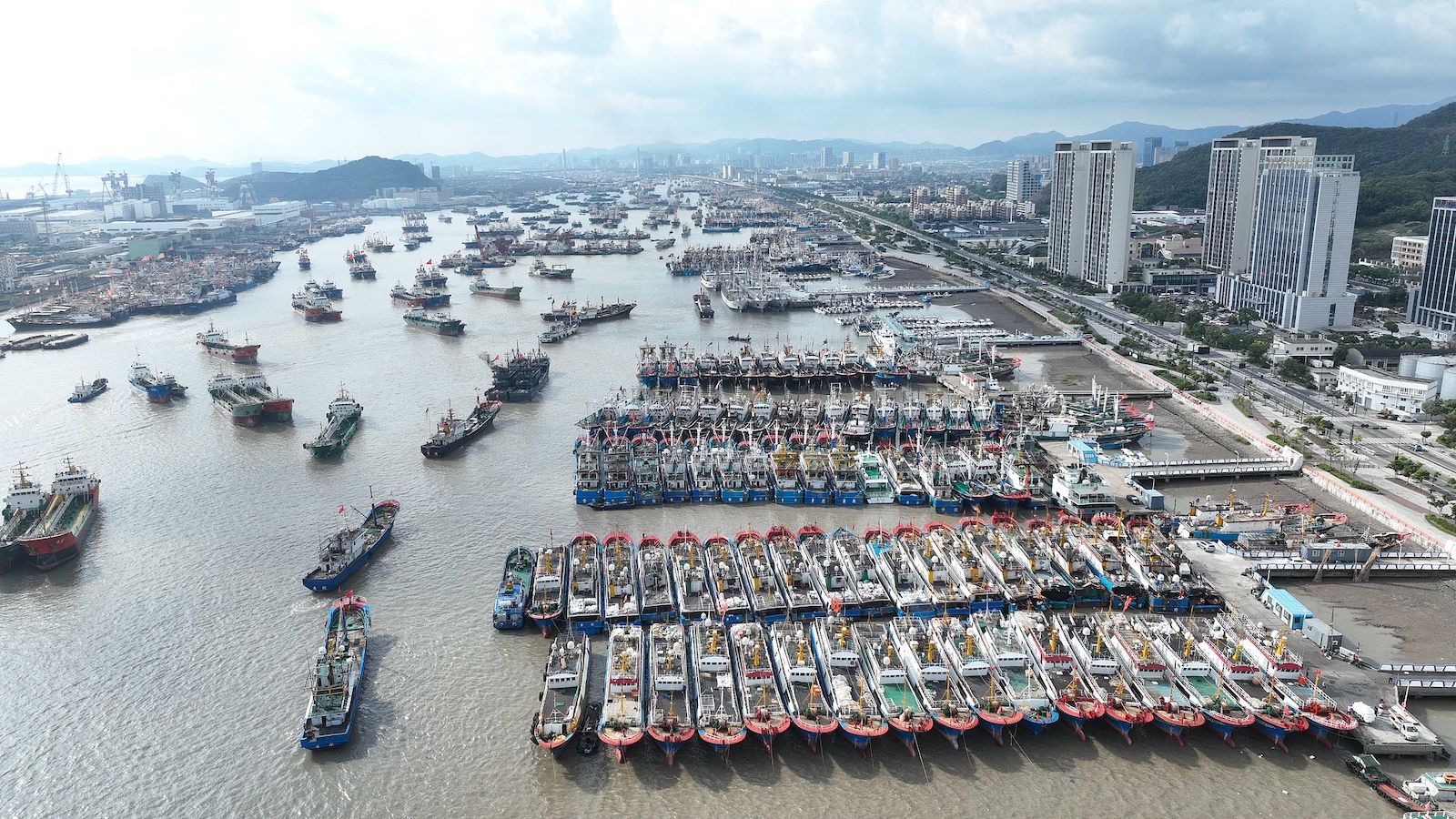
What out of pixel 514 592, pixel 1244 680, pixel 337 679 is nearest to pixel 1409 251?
pixel 1244 680

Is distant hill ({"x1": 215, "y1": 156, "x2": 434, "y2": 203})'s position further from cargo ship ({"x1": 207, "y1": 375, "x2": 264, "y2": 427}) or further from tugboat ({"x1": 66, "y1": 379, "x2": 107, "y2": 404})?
cargo ship ({"x1": 207, "y1": 375, "x2": 264, "y2": 427})

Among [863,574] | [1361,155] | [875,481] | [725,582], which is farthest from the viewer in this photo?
[1361,155]

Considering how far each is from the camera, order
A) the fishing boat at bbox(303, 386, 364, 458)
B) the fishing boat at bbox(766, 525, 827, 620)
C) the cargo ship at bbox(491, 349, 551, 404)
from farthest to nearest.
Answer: the cargo ship at bbox(491, 349, 551, 404), the fishing boat at bbox(303, 386, 364, 458), the fishing boat at bbox(766, 525, 827, 620)

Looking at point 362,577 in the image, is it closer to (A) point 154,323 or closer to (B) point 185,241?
(A) point 154,323

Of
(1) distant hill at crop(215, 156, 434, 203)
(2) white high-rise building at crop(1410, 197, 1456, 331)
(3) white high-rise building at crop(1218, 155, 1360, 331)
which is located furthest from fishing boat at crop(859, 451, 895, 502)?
(1) distant hill at crop(215, 156, 434, 203)

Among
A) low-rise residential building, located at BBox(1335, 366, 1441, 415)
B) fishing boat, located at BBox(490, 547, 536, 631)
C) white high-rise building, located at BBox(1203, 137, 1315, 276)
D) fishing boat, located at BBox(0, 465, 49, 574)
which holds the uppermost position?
white high-rise building, located at BBox(1203, 137, 1315, 276)

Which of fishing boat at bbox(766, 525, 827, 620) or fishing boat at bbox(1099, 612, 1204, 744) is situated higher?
fishing boat at bbox(766, 525, 827, 620)

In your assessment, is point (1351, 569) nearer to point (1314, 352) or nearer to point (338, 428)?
point (1314, 352)
